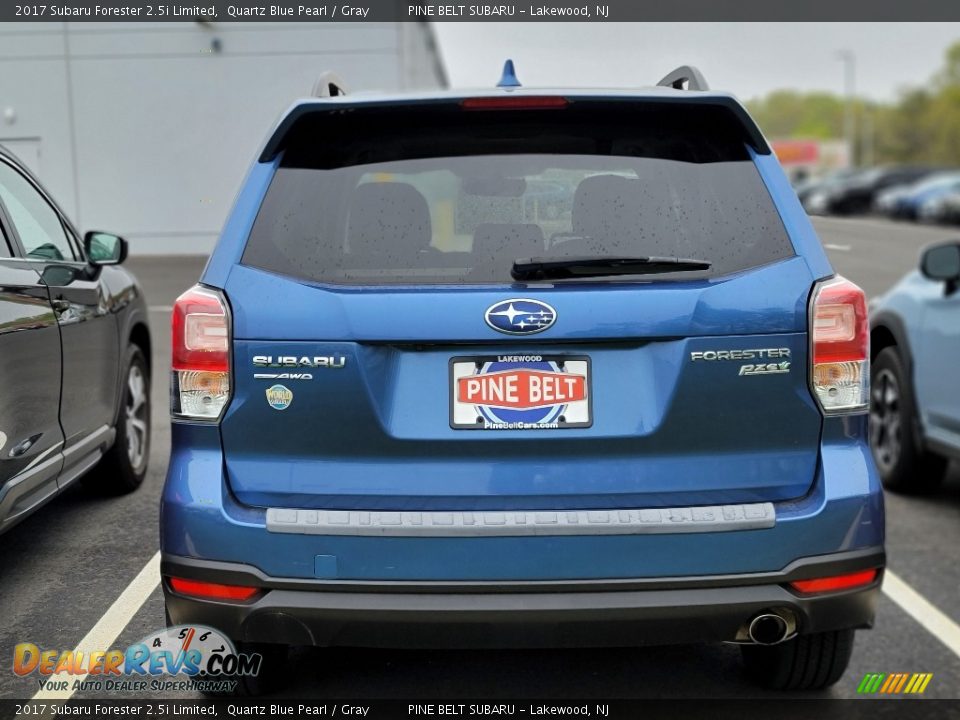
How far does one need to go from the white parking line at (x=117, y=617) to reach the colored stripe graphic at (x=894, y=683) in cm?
248

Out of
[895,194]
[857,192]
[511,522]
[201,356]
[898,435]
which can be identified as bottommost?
[898,435]

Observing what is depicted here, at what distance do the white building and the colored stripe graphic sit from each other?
19160 mm

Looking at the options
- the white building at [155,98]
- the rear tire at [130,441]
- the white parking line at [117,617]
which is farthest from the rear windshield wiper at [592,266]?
the white building at [155,98]

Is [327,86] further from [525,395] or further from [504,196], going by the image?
[525,395]

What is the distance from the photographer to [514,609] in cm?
277

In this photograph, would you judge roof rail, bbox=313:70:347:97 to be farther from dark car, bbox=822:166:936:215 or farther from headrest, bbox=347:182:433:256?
dark car, bbox=822:166:936:215

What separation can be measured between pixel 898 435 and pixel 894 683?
289 centimetres

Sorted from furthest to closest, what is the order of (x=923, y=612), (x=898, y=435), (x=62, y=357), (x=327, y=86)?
(x=898, y=435) → (x=62, y=357) → (x=923, y=612) → (x=327, y=86)

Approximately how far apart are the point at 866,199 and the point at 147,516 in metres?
48.7

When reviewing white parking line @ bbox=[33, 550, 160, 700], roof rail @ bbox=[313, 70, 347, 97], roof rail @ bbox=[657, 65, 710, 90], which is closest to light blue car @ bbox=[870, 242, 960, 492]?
roof rail @ bbox=[657, 65, 710, 90]

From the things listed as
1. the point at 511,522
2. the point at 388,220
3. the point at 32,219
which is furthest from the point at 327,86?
the point at 32,219

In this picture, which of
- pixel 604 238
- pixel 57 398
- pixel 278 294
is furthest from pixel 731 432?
pixel 57 398

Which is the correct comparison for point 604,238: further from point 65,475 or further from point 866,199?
point 866,199

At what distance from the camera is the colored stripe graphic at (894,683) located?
365cm
